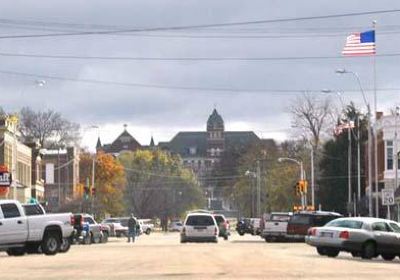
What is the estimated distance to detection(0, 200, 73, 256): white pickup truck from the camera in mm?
32188

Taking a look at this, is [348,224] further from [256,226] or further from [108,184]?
[108,184]

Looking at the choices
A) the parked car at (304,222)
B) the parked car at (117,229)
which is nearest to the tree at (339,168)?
the parked car at (117,229)

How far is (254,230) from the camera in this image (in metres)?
79.2

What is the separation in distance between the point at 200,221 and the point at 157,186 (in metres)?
97.1

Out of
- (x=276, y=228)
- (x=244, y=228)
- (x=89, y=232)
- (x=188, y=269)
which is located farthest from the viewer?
(x=244, y=228)

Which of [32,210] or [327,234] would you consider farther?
[32,210]

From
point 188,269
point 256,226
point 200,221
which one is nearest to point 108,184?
point 256,226

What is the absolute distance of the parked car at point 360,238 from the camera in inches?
1257

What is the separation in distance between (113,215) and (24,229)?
84642 millimetres

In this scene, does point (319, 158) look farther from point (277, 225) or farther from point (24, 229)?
point (24, 229)

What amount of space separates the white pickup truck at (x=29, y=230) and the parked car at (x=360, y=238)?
31.0 ft

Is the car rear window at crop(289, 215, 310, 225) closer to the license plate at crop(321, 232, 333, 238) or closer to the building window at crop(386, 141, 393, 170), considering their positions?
the license plate at crop(321, 232, 333, 238)

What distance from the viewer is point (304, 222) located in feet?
163

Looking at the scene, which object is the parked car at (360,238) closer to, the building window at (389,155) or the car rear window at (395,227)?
the car rear window at (395,227)
